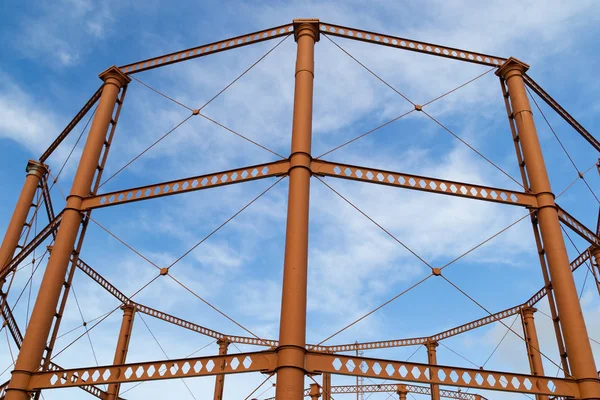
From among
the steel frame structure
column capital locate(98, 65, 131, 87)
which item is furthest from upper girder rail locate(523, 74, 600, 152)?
column capital locate(98, 65, 131, 87)

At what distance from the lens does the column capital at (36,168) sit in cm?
1920

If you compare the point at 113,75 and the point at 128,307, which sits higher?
the point at 113,75

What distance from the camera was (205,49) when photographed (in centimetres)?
1455

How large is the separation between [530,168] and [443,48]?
4.02 meters

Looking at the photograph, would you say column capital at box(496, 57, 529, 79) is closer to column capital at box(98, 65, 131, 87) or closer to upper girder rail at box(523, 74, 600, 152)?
upper girder rail at box(523, 74, 600, 152)

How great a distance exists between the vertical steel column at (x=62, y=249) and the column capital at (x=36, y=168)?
585 centimetres

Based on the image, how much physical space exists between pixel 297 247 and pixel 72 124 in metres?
10.7

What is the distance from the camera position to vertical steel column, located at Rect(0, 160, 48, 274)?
18078 millimetres

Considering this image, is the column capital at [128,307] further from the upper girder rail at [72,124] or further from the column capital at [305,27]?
the column capital at [305,27]

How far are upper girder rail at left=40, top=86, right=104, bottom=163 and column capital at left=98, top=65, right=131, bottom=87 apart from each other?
335 mm

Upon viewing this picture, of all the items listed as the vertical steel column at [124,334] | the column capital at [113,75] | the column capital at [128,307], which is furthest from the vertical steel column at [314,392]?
the column capital at [113,75]

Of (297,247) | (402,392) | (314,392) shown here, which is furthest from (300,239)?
(402,392)

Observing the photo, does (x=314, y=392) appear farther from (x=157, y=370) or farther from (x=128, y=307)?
(x=157, y=370)

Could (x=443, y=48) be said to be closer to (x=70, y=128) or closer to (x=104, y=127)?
(x=104, y=127)
